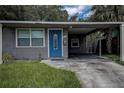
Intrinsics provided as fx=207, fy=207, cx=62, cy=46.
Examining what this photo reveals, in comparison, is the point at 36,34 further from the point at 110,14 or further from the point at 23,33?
the point at 110,14

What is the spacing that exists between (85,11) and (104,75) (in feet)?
99.5

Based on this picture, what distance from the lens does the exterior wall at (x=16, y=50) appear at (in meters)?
13.8

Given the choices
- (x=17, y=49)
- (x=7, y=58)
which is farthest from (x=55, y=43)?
(x=7, y=58)

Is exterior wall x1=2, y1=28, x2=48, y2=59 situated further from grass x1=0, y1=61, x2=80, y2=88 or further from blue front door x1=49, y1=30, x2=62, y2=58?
grass x1=0, y1=61, x2=80, y2=88

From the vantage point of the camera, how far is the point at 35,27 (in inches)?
547

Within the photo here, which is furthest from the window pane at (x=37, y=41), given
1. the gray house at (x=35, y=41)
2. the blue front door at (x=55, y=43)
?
the blue front door at (x=55, y=43)

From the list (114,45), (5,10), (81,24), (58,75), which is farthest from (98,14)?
(58,75)

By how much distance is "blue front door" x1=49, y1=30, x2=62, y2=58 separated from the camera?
14.1 m

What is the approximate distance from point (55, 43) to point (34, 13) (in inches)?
789

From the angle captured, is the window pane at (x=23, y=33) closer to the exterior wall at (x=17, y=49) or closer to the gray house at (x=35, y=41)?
the gray house at (x=35, y=41)

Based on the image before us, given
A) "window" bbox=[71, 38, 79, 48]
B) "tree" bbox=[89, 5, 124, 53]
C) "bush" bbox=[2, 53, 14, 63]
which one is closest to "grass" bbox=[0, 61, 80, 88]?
"bush" bbox=[2, 53, 14, 63]

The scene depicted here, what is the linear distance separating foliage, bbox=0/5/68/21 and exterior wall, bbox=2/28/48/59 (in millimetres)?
10291
